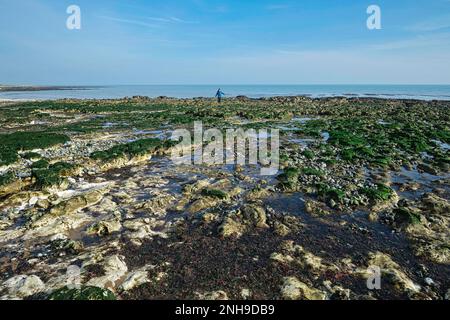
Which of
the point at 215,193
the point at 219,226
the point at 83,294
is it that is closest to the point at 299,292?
the point at 219,226

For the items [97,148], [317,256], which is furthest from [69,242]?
[97,148]

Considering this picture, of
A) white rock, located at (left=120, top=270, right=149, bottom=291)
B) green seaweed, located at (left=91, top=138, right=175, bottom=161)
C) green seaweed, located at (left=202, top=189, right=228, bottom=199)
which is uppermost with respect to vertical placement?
green seaweed, located at (left=91, top=138, right=175, bottom=161)

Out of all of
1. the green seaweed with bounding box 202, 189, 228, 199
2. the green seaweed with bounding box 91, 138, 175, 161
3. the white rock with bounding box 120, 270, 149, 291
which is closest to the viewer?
the white rock with bounding box 120, 270, 149, 291

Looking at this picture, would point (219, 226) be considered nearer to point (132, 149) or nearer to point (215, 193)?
point (215, 193)

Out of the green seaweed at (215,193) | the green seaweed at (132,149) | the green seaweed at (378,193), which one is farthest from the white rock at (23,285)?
the green seaweed at (378,193)

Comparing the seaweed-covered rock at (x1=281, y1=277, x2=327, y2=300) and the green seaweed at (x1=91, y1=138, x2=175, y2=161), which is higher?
the green seaweed at (x1=91, y1=138, x2=175, y2=161)

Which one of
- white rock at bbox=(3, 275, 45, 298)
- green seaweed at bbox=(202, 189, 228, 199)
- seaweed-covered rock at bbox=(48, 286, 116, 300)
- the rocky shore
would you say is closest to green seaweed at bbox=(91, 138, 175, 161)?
the rocky shore

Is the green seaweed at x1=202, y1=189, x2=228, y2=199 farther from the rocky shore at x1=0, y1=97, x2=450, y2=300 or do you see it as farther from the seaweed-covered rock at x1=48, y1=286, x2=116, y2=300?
the seaweed-covered rock at x1=48, y1=286, x2=116, y2=300

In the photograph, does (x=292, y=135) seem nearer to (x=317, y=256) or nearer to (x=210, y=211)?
(x=210, y=211)

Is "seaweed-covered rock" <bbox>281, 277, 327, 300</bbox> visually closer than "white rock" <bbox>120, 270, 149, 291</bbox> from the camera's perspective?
Yes
